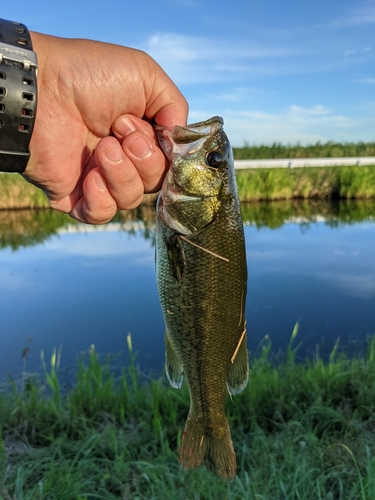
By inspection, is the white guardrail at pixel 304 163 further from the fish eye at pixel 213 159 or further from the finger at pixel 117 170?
the fish eye at pixel 213 159

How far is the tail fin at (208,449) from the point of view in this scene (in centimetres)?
201

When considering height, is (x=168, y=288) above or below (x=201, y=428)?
above

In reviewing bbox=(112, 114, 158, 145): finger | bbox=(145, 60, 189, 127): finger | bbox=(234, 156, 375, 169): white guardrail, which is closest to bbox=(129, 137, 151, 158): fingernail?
bbox=(112, 114, 158, 145): finger

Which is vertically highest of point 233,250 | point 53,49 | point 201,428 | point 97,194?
point 53,49

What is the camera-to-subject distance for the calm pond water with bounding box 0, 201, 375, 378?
6539 millimetres

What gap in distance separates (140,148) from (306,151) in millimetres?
28756

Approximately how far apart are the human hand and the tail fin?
3.67ft

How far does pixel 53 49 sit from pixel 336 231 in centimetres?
1257

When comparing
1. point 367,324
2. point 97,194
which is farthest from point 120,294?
point 97,194

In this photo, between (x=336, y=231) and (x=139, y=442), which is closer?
(x=139, y=442)

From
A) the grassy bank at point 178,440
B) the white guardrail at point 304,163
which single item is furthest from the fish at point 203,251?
the white guardrail at point 304,163

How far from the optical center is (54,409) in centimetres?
385

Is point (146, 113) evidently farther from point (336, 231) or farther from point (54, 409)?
point (336, 231)

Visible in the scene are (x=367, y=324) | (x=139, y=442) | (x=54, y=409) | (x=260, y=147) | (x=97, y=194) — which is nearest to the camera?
(x=97, y=194)
